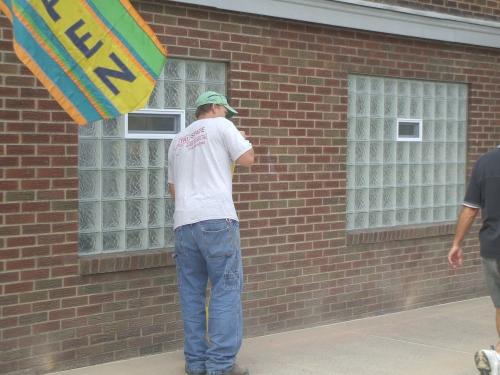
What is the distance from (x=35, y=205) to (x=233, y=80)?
2.03 metres

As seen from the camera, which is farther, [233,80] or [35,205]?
[233,80]

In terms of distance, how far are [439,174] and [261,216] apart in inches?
A: 107

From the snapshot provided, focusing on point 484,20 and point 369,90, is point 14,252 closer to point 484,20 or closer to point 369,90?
point 369,90

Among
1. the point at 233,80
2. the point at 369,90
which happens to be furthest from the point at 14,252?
the point at 369,90

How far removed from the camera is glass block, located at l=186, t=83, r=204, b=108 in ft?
22.3

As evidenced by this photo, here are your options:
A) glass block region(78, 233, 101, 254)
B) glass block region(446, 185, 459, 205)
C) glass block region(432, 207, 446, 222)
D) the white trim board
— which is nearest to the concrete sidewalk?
glass block region(78, 233, 101, 254)

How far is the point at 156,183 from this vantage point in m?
6.66

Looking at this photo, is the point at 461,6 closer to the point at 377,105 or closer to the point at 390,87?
the point at 390,87

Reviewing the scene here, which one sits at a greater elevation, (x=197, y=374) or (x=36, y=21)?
(x=36, y=21)

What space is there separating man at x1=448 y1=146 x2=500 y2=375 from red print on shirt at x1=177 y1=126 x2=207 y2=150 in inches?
71.5

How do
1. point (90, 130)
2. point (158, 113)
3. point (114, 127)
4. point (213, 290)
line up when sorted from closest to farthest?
1. point (213, 290)
2. point (90, 130)
3. point (114, 127)
4. point (158, 113)

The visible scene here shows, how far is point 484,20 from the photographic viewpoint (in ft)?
30.3

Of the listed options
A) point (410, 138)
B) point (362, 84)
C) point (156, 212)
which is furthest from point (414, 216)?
point (156, 212)

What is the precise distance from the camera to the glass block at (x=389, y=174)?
28.0 feet
